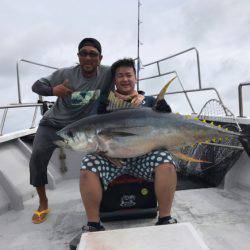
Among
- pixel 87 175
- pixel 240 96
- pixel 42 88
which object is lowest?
pixel 87 175

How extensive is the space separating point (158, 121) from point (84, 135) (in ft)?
1.99

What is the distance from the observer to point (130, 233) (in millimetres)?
1960

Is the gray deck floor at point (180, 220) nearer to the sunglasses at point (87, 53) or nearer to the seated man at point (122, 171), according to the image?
the seated man at point (122, 171)

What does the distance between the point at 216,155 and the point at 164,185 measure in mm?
1946

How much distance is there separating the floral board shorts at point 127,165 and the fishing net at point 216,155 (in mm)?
1363

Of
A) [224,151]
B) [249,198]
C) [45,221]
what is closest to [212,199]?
[249,198]

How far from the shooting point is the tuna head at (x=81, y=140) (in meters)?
2.57

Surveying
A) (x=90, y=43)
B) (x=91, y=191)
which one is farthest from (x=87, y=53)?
(x=91, y=191)

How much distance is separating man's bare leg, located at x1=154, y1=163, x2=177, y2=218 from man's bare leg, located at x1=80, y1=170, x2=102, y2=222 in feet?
1.59

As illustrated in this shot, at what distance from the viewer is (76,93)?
11.1ft

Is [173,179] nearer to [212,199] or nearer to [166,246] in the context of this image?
[166,246]

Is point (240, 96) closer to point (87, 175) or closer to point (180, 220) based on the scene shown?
point (180, 220)

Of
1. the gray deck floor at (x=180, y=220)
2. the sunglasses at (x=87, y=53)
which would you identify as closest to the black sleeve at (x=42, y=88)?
the sunglasses at (x=87, y=53)

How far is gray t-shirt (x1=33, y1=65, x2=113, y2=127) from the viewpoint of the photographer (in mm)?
3396
